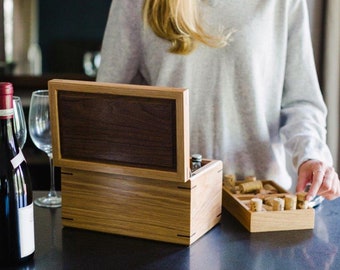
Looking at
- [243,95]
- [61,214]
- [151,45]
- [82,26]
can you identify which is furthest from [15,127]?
[82,26]

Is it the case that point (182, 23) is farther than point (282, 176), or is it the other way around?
point (282, 176)

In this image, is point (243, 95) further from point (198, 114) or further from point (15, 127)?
point (15, 127)

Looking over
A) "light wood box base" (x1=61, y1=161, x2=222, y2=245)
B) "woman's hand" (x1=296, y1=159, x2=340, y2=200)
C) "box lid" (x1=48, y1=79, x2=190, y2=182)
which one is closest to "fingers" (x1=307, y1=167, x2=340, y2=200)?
"woman's hand" (x1=296, y1=159, x2=340, y2=200)

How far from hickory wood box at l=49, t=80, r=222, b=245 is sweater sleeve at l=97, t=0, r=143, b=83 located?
0.48 m

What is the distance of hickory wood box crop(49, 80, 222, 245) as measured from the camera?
1220 millimetres

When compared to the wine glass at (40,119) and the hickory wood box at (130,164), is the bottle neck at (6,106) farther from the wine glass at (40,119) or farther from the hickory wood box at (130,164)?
the wine glass at (40,119)

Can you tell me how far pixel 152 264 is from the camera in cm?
121

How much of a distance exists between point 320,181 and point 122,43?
2.12 ft

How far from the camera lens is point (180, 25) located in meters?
1.66

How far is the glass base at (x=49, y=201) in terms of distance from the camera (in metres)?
1.50

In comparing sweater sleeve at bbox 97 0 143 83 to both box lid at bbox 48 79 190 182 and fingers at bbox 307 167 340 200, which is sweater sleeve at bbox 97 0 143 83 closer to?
box lid at bbox 48 79 190 182

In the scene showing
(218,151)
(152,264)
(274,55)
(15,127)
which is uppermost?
(274,55)

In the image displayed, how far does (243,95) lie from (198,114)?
0.13 m

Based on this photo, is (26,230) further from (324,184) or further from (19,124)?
(324,184)
